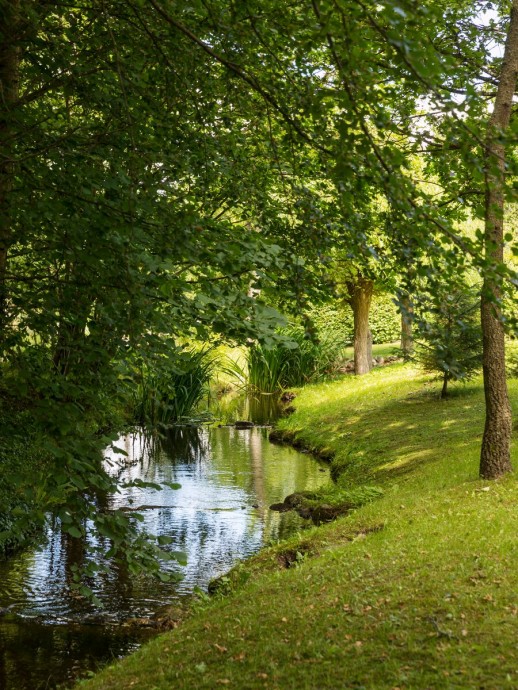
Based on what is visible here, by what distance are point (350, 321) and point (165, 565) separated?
2444 cm

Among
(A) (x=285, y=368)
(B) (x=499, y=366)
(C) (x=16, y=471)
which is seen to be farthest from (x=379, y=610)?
(A) (x=285, y=368)

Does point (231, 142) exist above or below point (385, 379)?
above

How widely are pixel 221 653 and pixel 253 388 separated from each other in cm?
2175

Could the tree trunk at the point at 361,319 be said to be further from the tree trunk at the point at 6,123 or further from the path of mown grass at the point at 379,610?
the tree trunk at the point at 6,123

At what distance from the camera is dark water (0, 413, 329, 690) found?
7637 millimetres

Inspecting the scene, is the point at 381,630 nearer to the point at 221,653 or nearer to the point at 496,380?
the point at 221,653

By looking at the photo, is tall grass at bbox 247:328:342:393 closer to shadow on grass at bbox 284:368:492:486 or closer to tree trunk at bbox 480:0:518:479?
shadow on grass at bbox 284:368:492:486

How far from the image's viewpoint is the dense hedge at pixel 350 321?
94.8 feet

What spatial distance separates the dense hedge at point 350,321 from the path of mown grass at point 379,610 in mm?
11474

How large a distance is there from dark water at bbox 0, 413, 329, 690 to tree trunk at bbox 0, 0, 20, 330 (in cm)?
180

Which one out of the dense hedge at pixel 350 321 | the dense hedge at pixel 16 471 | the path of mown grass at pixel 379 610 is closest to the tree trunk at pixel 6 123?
the dense hedge at pixel 16 471

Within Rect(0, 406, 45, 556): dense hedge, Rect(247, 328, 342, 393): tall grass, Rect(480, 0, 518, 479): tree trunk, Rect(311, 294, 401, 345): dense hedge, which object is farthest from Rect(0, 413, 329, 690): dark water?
Rect(247, 328, 342, 393): tall grass

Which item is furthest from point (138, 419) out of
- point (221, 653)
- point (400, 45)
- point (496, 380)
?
point (400, 45)

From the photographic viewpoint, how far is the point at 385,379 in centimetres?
2395
